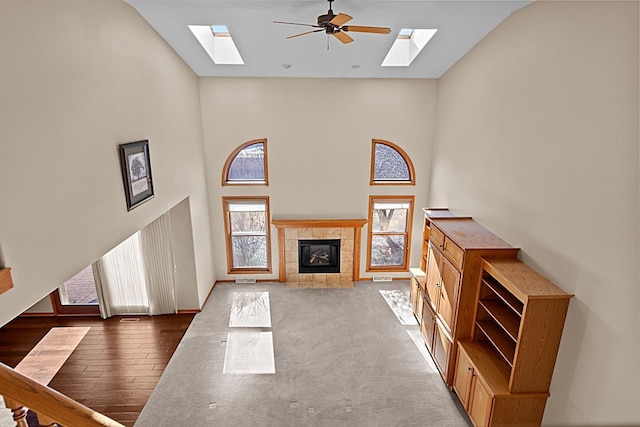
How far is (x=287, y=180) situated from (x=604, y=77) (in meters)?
5.22

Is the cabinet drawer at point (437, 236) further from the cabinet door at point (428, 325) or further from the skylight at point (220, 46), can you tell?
the skylight at point (220, 46)

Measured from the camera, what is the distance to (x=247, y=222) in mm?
7473

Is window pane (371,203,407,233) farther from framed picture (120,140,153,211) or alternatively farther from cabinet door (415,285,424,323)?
framed picture (120,140,153,211)

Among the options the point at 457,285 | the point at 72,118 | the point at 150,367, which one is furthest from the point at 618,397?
the point at 150,367

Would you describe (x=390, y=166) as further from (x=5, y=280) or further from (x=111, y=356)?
(x=5, y=280)

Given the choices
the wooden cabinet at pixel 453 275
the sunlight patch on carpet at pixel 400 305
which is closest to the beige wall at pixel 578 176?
the wooden cabinet at pixel 453 275

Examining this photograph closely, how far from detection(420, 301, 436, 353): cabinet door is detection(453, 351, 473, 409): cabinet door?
Result: 776mm

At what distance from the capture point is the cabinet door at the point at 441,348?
15.7ft

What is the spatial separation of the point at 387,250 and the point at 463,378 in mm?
3656

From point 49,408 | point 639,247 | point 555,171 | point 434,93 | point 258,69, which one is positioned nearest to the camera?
point 49,408

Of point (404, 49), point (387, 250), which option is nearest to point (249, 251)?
point (387, 250)

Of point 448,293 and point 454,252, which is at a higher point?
point 454,252

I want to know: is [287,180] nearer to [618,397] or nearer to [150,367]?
[150,367]

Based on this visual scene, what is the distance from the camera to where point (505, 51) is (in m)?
4.50
